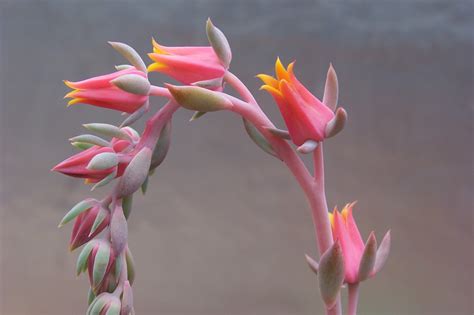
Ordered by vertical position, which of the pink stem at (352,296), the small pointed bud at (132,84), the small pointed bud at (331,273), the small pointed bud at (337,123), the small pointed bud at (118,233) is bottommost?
the pink stem at (352,296)

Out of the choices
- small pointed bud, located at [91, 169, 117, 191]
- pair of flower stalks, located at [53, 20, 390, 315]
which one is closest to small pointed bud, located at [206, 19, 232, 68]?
pair of flower stalks, located at [53, 20, 390, 315]

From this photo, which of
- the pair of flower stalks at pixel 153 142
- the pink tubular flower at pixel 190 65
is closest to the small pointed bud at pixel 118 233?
the pair of flower stalks at pixel 153 142

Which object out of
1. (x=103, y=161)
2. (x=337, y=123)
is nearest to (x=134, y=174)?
(x=103, y=161)

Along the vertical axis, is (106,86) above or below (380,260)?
above

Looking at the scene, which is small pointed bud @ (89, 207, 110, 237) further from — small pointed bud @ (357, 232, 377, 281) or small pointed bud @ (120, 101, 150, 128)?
small pointed bud @ (357, 232, 377, 281)

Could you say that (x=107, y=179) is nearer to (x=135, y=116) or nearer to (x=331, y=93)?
(x=135, y=116)

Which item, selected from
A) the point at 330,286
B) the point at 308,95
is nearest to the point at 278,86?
the point at 308,95

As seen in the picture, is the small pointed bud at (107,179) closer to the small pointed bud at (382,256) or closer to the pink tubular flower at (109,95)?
the pink tubular flower at (109,95)

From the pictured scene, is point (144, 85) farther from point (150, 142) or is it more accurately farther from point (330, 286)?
point (330, 286)
